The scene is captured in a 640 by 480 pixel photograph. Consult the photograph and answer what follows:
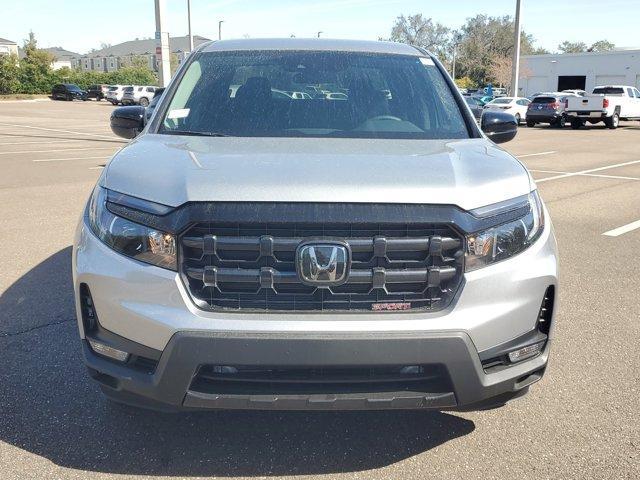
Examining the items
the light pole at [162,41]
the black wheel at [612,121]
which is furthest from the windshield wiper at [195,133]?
the black wheel at [612,121]

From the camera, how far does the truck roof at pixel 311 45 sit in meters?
4.12

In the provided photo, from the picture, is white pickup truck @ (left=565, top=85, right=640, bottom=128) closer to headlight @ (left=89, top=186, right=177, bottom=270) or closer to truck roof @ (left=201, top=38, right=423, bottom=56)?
truck roof @ (left=201, top=38, right=423, bottom=56)

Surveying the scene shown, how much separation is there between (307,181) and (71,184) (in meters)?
9.38

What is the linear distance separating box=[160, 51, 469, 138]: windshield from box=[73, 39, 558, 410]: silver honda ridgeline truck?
2.69 feet

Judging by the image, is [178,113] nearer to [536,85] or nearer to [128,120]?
[128,120]

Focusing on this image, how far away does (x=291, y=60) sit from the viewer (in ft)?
13.1

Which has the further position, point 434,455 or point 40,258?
point 40,258

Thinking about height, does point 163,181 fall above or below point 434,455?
above

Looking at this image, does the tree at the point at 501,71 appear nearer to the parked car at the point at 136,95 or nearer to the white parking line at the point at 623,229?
the parked car at the point at 136,95

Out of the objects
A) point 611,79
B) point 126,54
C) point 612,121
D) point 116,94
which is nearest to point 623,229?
point 612,121

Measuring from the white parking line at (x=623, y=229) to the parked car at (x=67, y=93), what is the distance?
60520 mm

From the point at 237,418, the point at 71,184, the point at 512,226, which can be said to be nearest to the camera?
the point at 512,226

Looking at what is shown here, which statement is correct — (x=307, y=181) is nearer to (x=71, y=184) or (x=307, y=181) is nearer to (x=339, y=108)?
(x=339, y=108)

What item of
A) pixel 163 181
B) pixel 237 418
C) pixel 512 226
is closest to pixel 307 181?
pixel 163 181
